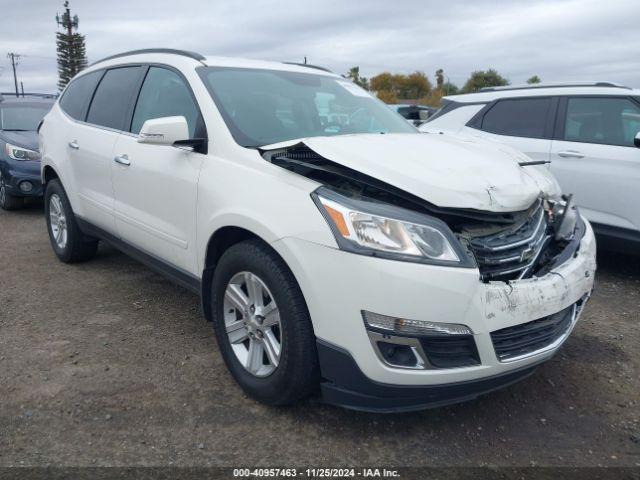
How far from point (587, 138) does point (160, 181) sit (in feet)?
12.6

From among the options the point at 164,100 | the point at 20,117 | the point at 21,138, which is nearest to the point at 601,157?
the point at 164,100

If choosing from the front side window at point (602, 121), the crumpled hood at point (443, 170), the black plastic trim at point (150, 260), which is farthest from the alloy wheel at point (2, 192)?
the front side window at point (602, 121)

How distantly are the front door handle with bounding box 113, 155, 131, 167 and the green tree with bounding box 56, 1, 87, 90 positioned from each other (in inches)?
2169

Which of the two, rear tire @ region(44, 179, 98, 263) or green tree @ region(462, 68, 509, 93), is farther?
green tree @ region(462, 68, 509, 93)

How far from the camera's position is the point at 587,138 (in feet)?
16.7

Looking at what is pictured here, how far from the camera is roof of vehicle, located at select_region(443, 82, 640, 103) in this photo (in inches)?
201

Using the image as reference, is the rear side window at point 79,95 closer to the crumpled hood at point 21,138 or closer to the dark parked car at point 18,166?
the dark parked car at point 18,166

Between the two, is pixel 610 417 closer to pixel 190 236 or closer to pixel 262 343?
pixel 262 343

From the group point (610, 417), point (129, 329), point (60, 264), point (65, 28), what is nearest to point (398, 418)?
point (610, 417)

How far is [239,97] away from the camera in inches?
131

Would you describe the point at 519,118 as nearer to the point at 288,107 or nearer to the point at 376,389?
the point at 288,107

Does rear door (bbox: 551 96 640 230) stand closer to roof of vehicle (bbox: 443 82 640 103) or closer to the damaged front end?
roof of vehicle (bbox: 443 82 640 103)

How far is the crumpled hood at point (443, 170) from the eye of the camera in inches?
95.1

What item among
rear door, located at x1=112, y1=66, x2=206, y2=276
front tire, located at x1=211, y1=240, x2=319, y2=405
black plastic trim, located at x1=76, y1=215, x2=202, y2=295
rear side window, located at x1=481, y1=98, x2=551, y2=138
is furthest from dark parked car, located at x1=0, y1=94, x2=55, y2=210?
rear side window, located at x1=481, y1=98, x2=551, y2=138
